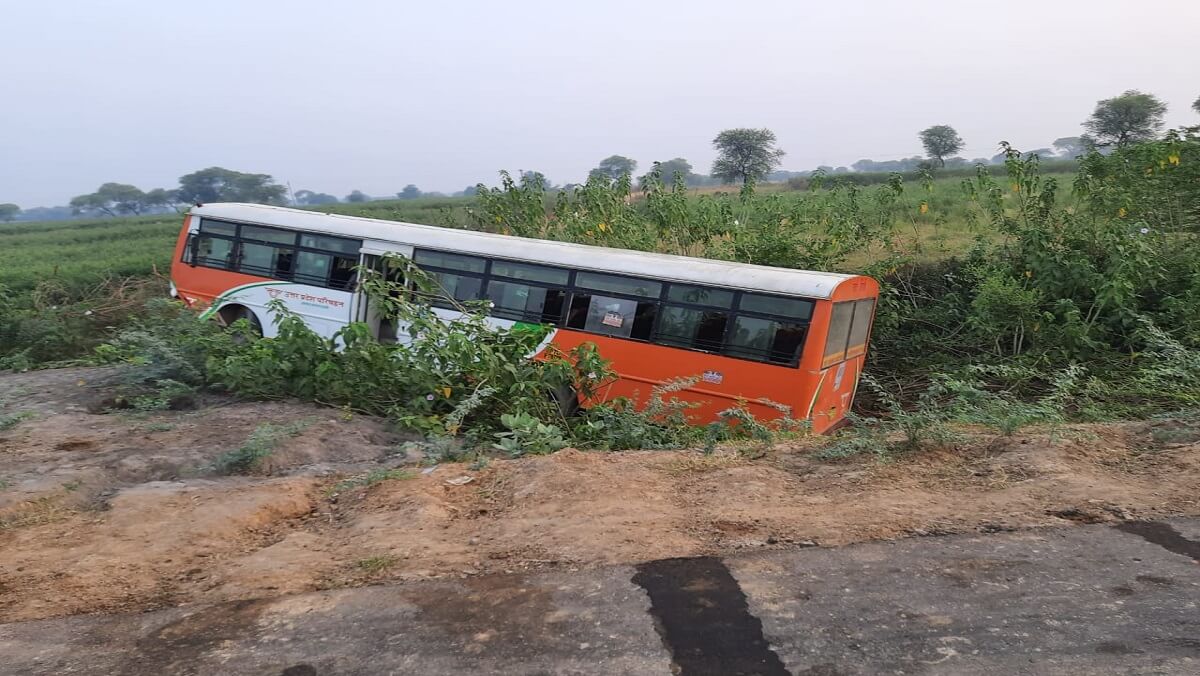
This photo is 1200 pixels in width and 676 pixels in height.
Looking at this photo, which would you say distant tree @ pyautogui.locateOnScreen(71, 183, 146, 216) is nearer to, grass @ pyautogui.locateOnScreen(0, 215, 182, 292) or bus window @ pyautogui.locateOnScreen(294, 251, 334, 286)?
grass @ pyautogui.locateOnScreen(0, 215, 182, 292)

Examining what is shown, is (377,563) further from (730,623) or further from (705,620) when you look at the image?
(730,623)

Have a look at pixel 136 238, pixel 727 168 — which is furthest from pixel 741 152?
pixel 136 238

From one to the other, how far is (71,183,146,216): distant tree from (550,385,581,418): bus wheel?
71118mm

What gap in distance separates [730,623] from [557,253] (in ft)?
24.3

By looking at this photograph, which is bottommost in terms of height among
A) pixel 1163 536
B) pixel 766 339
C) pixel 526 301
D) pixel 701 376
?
pixel 701 376

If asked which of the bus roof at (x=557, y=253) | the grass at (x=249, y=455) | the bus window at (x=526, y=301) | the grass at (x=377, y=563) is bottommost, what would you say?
the grass at (x=249, y=455)

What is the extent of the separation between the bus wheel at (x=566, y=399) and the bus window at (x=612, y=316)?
1.23m

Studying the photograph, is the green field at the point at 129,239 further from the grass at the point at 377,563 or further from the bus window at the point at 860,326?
the grass at the point at 377,563

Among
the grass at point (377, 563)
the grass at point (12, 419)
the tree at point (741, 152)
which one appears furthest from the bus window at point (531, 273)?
the tree at point (741, 152)

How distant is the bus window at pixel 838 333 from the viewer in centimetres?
922

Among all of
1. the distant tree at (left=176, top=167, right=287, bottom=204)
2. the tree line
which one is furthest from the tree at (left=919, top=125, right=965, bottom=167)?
the distant tree at (left=176, top=167, right=287, bottom=204)

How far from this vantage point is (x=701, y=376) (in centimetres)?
944

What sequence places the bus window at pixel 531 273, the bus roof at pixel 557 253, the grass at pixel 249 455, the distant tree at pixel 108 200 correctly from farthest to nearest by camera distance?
the distant tree at pixel 108 200, the bus window at pixel 531 273, the bus roof at pixel 557 253, the grass at pixel 249 455

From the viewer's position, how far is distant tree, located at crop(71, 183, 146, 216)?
2745 inches
